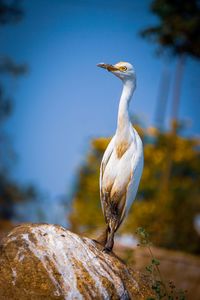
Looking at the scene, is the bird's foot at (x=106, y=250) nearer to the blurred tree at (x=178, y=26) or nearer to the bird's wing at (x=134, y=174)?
the bird's wing at (x=134, y=174)

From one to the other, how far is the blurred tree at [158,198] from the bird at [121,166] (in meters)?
11.4

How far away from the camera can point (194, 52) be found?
52.5 feet

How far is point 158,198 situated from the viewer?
757 inches

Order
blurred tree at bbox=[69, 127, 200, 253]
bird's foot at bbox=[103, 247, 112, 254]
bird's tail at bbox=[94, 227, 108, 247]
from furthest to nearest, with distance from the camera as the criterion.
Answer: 1. blurred tree at bbox=[69, 127, 200, 253]
2. bird's tail at bbox=[94, 227, 108, 247]
3. bird's foot at bbox=[103, 247, 112, 254]

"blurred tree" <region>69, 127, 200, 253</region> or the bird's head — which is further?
"blurred tree" <region>69, 127, 200, 253</region>

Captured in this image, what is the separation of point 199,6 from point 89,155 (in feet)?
41.2

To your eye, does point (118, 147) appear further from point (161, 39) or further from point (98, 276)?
point (161, 39)

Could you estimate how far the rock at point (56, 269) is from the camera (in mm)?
5488

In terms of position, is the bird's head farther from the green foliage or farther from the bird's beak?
the green foliage

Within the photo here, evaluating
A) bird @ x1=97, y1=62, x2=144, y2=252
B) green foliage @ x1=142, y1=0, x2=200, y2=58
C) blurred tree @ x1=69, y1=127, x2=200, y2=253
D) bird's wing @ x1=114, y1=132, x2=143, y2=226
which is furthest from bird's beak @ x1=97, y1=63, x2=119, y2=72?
blurred tree @ x1=69, y1=127, x2=200, y2=253

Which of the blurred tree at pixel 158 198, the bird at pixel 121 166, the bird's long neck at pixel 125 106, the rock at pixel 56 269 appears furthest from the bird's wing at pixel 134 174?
the blurred tree at pixel 158 198

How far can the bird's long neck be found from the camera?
6539 mm

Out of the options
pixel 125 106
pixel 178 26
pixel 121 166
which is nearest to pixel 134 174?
pixel 121 166

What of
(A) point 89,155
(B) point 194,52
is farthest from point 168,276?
(A) point 89,155
